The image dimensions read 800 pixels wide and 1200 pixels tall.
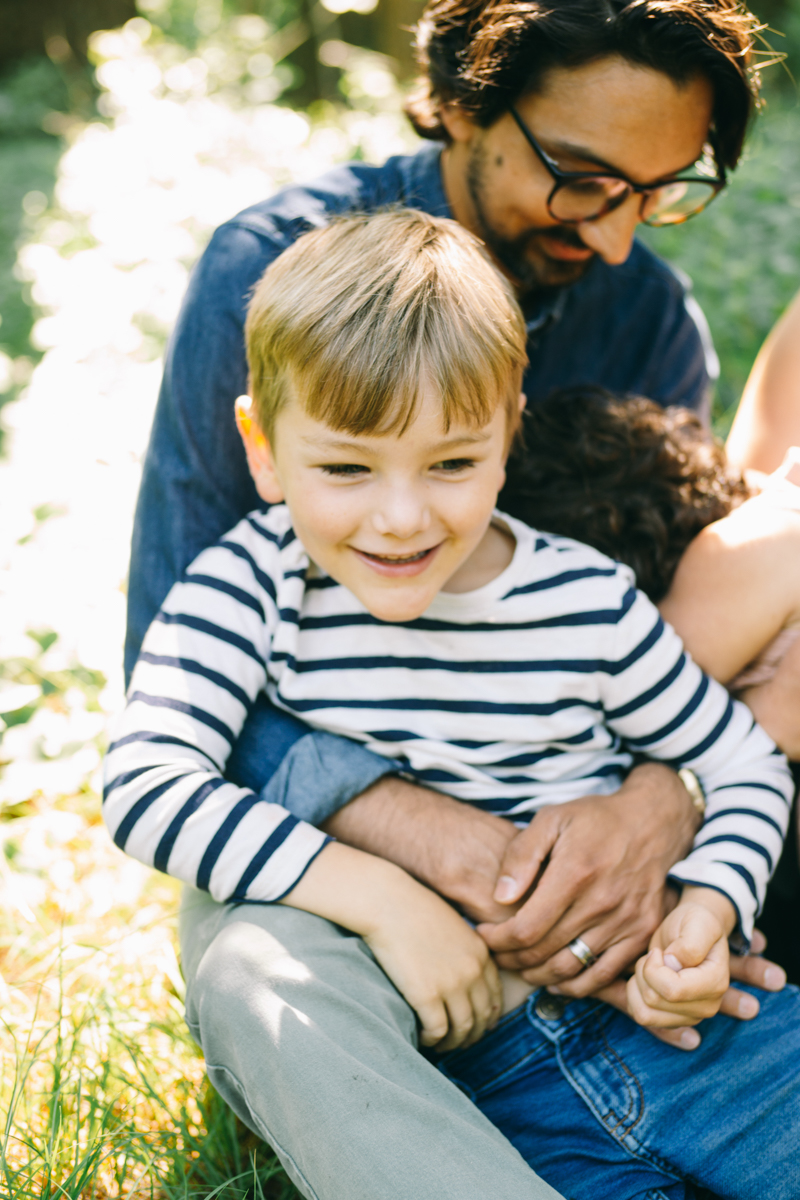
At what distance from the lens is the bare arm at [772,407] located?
2043 mm

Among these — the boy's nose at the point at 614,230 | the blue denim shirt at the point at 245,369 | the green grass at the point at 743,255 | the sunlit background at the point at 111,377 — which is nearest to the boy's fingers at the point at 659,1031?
the blue denim shirt at the point at 245,369

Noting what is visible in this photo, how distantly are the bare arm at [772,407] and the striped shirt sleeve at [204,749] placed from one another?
1143mm

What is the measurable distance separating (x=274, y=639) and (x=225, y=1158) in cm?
90

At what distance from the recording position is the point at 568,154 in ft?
6.03

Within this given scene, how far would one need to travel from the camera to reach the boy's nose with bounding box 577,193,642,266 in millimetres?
1903

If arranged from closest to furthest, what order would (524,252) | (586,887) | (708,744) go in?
(586,887) < (708,744) < (524,252)

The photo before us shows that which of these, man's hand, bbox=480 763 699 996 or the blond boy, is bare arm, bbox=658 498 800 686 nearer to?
the blond boy

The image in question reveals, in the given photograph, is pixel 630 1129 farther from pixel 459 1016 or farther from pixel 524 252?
pixel 524 252

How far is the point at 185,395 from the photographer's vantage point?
5.99ft

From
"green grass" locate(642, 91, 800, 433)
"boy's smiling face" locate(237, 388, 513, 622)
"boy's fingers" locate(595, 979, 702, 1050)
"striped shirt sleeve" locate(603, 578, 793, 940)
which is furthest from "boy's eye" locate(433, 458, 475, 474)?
"green grass" locate(642, 91, 800, 433)

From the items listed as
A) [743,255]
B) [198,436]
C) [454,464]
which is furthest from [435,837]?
[743,255]

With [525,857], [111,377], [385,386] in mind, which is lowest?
[111,377]

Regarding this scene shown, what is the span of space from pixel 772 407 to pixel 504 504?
2.32 feet

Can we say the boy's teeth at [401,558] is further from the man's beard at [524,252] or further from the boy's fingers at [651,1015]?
the man's beard at [524,252]
